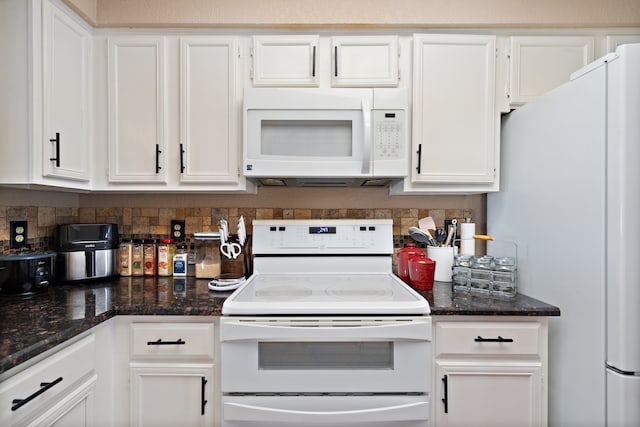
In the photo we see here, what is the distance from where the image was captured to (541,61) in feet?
5.45

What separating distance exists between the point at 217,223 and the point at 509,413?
5.42ft

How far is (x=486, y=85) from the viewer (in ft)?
5.41

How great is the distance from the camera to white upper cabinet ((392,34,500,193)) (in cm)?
164

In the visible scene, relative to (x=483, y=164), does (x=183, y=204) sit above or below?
below

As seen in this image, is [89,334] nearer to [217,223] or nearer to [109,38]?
[217,223]

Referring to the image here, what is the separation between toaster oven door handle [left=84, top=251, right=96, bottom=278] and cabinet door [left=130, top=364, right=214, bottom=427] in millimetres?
676

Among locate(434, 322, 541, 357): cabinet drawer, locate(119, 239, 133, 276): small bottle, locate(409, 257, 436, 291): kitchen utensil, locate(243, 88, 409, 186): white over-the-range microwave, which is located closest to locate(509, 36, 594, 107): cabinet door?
locate(243, 88, 409, 186): white over-the-range microwave

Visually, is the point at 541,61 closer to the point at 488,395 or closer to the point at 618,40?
the point at 618,40

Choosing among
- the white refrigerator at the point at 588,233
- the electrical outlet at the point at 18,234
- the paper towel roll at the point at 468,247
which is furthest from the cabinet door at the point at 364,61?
the electrical outlet at the point at 18,234

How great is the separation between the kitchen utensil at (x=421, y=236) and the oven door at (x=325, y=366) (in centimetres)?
59

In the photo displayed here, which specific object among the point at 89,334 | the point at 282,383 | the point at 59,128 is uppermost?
the point at 59,128

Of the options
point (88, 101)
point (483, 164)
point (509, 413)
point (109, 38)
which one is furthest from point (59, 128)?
point (509, 413)

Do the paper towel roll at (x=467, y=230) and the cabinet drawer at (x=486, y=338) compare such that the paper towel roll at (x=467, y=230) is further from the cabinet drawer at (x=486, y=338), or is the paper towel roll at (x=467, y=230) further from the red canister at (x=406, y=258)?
the cabinet drawer at (x=486, y=338)

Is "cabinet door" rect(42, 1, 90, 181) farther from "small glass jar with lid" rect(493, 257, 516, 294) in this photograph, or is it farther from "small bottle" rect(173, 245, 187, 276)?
"small glass jar with lid" rect(493, 257, 516, 294)
